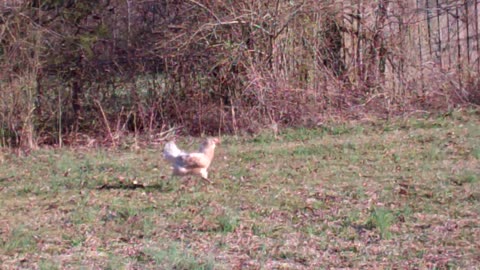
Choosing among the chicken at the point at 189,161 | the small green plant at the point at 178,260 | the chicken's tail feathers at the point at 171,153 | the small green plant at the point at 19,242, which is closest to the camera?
the small green plant at the point at 178,260

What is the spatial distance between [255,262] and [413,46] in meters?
9.33

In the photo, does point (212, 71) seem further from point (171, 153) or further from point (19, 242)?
point (19, 242)

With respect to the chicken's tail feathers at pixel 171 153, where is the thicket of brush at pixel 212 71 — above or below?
above

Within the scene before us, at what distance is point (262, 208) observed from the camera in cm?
777

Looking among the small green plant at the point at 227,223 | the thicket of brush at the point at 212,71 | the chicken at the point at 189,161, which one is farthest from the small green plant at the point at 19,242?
the thicket of brush at the point at 212,71

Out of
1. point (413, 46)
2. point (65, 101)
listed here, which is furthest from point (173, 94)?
point (413, 46)

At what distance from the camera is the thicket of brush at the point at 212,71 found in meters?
13.5

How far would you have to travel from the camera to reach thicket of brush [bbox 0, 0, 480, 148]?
13469 millimetres

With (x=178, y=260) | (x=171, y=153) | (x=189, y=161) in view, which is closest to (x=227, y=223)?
(x=178, y=260)

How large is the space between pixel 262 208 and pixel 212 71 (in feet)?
21.0

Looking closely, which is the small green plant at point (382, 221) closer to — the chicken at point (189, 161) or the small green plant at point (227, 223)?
the small green plant at point (227, 223)

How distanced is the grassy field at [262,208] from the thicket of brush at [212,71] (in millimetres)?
1808

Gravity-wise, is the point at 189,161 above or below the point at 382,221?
above

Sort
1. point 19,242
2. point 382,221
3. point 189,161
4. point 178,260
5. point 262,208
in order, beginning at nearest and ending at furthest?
point 178,260, point 19,242, point 382,221, point 262,208, point 189,161
